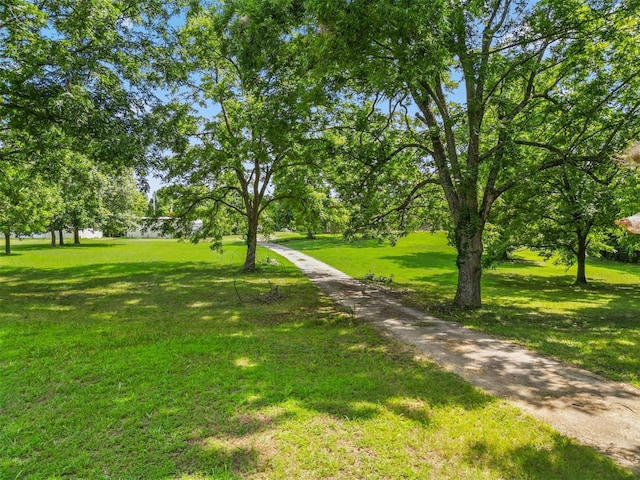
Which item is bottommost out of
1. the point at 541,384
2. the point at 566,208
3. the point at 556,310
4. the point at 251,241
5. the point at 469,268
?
the point at 556,310

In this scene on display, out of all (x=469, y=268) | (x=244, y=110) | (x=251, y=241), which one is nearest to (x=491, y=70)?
(x=469, y=268)

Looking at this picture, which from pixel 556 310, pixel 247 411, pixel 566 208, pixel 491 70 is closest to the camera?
pixel 247 411

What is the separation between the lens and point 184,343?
6977 millimetres

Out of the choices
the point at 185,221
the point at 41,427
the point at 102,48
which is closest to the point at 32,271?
the point at 185,221

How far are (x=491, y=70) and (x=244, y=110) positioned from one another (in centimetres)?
1062

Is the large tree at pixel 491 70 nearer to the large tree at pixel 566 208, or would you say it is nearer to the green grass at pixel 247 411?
the large tree at pixel 566 208

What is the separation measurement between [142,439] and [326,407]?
197cm

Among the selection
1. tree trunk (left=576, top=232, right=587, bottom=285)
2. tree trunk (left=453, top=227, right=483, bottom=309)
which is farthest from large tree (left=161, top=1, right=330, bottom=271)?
tree trunk (left=576, top=232, right=587, bottom=285)

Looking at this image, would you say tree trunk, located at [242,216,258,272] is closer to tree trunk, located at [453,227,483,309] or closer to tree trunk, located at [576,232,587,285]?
tree trunk, located at [453,227,483,309]

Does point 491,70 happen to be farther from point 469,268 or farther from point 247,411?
point 247,411

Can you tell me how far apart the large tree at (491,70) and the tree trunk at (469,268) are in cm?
3

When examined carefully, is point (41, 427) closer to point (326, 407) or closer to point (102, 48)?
point (326, 407)

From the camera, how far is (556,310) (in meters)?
11.9

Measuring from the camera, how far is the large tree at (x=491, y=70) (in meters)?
6.80
